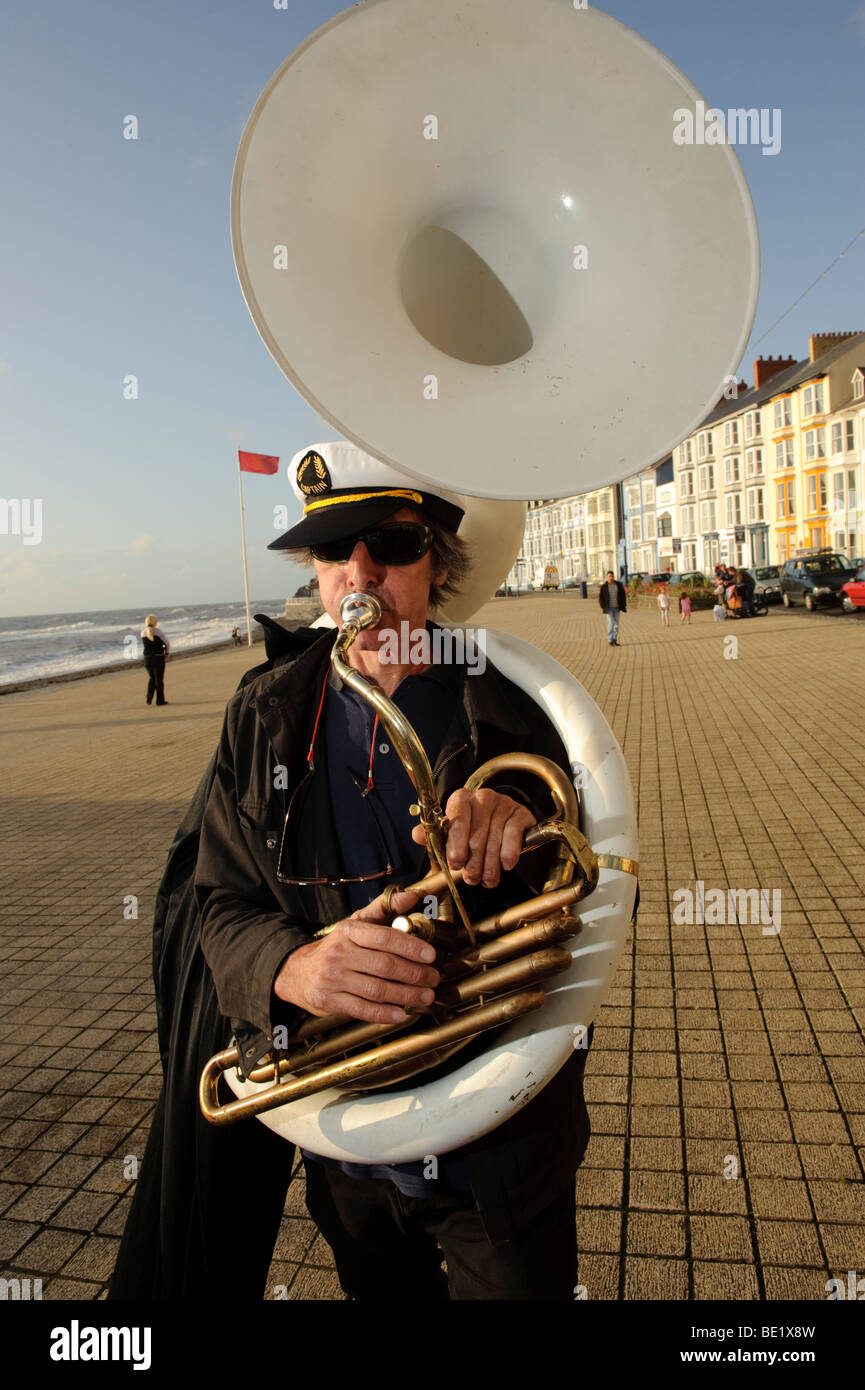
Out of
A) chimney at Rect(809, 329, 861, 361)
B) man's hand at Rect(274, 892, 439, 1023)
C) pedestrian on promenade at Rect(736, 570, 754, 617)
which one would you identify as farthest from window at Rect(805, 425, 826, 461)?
man's hand at Rect(274, 892, 439, 1023)

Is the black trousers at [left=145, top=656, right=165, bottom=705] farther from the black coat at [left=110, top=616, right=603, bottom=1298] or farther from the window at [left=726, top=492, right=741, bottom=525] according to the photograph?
the window at [left=726, top=492, right=741, bottom=525]

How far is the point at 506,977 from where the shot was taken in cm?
133

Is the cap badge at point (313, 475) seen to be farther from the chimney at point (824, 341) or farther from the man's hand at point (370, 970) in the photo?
the chimney at point (824, 341)

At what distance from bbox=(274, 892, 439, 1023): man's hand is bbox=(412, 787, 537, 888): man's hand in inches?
4.1

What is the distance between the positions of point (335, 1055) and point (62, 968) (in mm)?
3850

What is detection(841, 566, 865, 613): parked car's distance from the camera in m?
22.5

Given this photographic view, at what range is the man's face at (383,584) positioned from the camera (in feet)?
5.31

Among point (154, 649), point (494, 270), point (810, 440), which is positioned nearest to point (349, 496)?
point (494, 270)

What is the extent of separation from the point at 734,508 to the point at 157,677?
144ft

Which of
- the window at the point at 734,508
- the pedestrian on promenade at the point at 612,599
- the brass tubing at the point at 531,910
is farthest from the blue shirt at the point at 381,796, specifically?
the window at the point at 734,508

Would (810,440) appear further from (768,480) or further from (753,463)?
(753,463)
